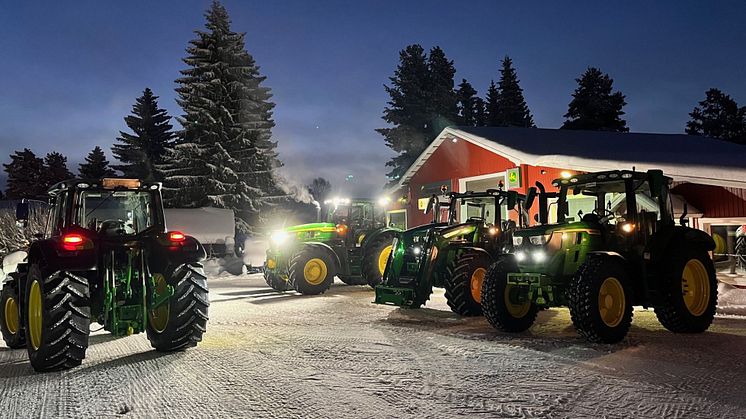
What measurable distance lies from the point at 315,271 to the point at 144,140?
→ 30942 mm

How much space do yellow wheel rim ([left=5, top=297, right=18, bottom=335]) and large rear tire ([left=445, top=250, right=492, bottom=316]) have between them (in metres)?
6.62

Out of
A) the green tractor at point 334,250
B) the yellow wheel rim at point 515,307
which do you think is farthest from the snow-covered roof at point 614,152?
the yellow wheel rim at point 515,307

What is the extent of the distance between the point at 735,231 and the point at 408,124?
30565 mm

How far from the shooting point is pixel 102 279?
24.2ft

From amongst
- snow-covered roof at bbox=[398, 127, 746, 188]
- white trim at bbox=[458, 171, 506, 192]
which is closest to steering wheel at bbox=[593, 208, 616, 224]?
snow-covered roof at bbox=[398, 127, 746, 188]

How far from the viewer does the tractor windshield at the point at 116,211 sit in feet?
26.2

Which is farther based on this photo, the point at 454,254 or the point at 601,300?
the point at 454,254

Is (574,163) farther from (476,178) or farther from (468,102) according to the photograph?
(468,102)

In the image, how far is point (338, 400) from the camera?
17.9 feet

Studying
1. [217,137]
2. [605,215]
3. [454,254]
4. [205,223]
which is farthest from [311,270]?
[217,137]

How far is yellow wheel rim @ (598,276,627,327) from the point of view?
8164mm

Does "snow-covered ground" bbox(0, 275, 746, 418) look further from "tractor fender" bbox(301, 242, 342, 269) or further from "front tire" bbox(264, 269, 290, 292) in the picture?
"front tire" bbox(264, 269, 290, 292)

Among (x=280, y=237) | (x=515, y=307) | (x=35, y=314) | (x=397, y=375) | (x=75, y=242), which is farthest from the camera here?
(x=280, y=237)

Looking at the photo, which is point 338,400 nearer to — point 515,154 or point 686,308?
point 686,308
